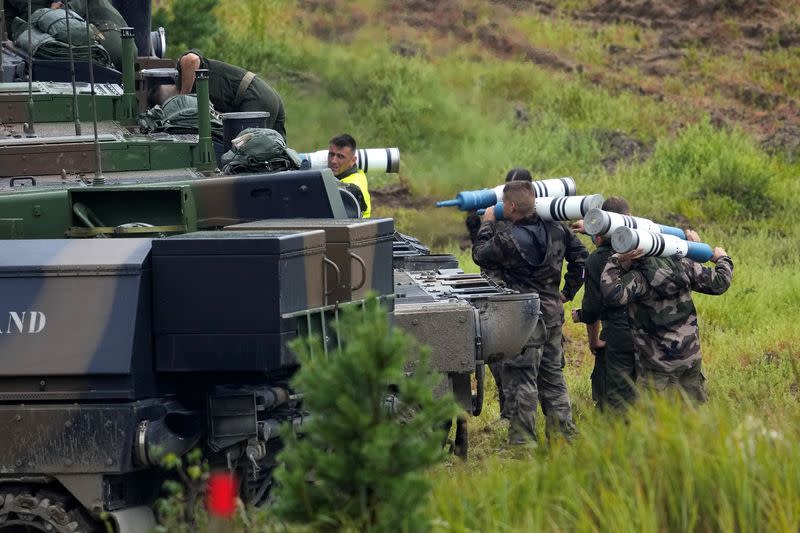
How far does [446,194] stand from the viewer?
2067cm

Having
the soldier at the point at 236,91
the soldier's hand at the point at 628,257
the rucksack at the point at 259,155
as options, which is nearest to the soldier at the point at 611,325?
the soldier's hand at the point at 628,257

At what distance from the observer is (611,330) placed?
9.82 m

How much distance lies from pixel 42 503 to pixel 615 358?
4.43 m

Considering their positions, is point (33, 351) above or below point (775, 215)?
above

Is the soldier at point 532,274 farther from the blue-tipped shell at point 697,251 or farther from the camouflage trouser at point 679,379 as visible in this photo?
the blue-tipped shell at point 697,251

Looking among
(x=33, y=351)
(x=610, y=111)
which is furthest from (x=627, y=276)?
(x=610, y=111)

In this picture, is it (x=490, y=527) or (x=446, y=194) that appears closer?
(x=490, y=527)

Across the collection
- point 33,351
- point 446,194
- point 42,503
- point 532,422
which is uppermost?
point 33,351

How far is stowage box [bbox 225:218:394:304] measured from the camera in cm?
688

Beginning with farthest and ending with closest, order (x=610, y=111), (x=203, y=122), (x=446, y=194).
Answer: (x=610, y=111), (x=446, y=194), (x=203, y=122)

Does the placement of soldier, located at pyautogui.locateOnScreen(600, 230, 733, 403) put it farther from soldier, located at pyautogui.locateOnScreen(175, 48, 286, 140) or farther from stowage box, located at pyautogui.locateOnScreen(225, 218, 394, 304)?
soldier, located at pyautogui.locateOnScreen(175, 48, 286, 140)

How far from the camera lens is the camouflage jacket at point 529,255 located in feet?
33.5

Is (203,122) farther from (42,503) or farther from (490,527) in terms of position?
(490,527)

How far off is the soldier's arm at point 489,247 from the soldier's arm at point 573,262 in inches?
19.9
